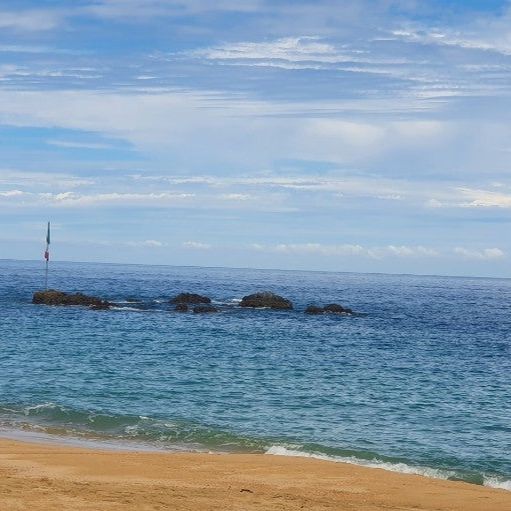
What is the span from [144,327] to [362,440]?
35.2 m

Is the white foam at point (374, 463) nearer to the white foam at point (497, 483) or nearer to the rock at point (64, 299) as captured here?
the white foam at point (497, 483)

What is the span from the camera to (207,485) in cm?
1645

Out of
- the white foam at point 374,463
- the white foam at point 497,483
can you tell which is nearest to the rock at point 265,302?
the white foam at point 374,463

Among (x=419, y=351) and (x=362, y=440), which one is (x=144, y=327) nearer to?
(x=419, y=351)

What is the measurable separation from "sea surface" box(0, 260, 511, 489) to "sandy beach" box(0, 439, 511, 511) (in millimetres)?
3263

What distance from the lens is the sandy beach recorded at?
47.1ft

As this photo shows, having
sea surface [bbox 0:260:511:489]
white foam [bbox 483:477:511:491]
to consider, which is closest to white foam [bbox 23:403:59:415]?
sea surface [bbox 0:260:511:489]

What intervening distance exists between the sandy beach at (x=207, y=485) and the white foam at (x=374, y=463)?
184 cm

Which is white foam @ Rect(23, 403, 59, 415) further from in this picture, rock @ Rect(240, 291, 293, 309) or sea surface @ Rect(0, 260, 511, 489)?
rock @ Rect(240, 291, 293, 309)

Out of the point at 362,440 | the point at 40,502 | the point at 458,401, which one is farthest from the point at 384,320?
the point at 40,502

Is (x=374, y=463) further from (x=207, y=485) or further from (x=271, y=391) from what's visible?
(x=271, y=391)

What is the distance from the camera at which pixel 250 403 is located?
29188 millimetres

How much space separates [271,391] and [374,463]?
1049cm

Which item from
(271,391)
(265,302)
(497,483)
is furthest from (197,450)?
(265,302)
